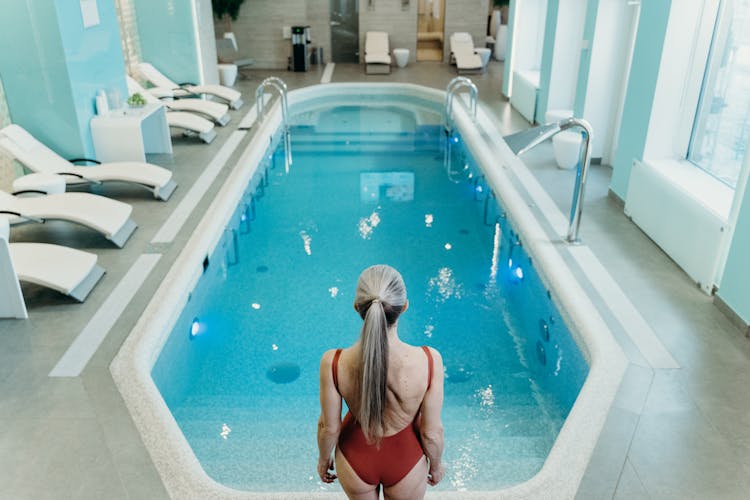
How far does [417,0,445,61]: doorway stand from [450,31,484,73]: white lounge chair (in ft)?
2.10

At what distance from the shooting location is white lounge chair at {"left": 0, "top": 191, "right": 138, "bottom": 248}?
566 cm

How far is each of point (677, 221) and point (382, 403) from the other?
440 cm

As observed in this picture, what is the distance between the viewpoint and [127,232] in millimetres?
6121

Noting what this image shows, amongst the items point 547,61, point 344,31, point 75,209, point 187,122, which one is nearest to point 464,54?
point 344,31

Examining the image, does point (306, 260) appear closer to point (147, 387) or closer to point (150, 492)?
point (147, 387)

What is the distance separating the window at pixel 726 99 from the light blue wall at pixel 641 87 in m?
0.45

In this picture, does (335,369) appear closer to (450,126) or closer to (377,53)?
(450,126)

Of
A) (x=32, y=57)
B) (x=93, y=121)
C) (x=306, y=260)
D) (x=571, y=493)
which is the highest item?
(x=32, y=57)

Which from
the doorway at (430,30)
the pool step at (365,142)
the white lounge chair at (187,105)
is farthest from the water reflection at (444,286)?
the doorway at (430,30)

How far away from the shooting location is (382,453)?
2213mm

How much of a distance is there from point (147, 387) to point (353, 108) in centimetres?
959

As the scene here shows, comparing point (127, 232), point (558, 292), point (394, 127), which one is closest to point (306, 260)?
point (127, 232)

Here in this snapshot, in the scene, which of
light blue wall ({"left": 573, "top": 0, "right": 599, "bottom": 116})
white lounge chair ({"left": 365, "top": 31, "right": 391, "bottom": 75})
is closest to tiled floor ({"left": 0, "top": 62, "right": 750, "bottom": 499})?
light blue wall ({"left": 573, "top": 0, "right": 599, "bottom": 116})

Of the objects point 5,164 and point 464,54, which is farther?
point 464,54
